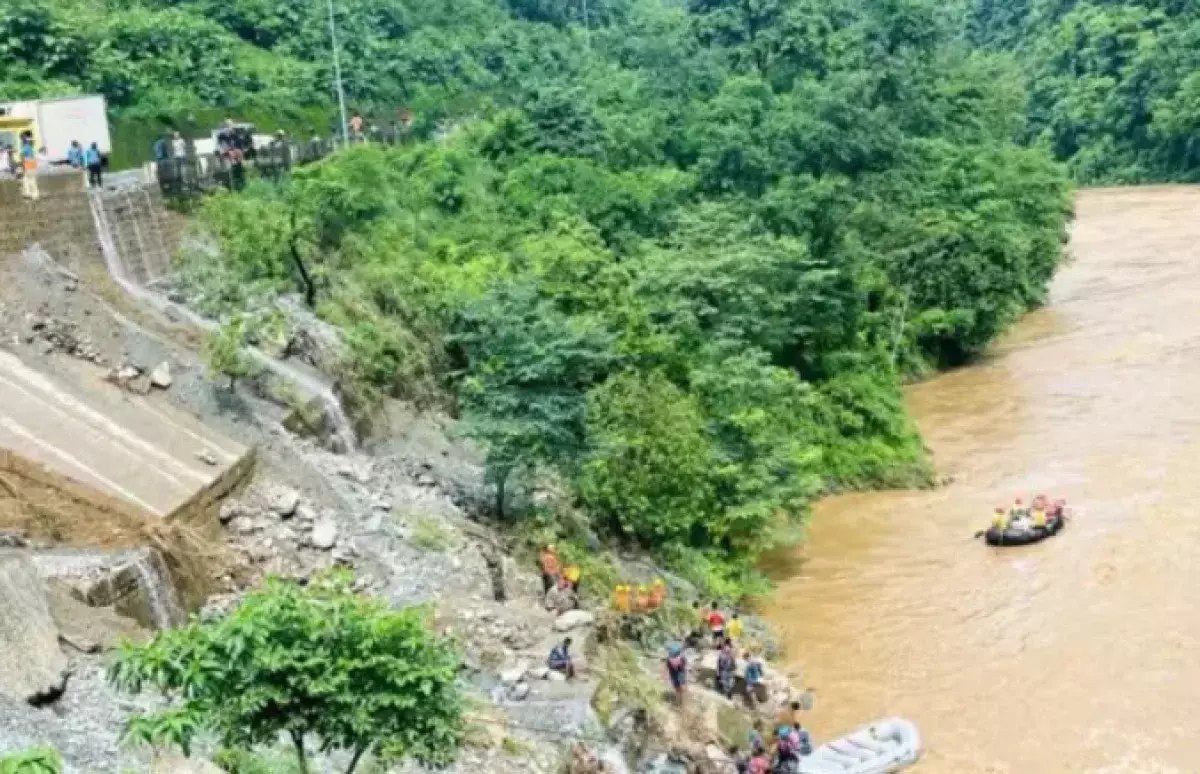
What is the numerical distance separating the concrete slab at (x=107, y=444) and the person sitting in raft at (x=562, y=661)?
5.04 metres

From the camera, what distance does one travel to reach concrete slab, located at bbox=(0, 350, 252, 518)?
1852cm

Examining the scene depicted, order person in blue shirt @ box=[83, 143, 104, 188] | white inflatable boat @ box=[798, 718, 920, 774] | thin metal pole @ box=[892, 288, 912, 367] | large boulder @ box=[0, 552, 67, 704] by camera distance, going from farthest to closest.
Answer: thin metal pole @ box=[892, 288, 912, 367]
person in blue shirt @ box=[83, 143, 104, 188]
white inflatable boat @ box=[798, 718, 920, 774]
large boulder @ box=[0, 552, 67, 704]

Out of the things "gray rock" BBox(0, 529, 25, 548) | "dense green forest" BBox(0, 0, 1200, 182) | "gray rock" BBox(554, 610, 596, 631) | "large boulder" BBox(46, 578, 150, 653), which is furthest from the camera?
"dense green forest" BBox(0, 0, 1200, 182)

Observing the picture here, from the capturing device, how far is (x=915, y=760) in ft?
64.9

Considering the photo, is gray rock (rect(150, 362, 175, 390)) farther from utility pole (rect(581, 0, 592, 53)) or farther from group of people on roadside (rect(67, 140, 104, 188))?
utility pole (rect(581, 0, 592, 53))

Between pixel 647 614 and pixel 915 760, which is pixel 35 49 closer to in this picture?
pixel 647 614

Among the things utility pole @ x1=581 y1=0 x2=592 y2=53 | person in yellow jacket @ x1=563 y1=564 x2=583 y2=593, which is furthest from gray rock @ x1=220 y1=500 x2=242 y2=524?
utility pole @ x1=581 y1=0 x2=592 y2=53

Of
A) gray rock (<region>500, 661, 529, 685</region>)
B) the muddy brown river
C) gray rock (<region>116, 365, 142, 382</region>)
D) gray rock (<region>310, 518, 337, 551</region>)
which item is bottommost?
the muddy brown river

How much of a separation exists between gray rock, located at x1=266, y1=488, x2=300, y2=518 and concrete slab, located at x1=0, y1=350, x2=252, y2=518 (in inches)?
23.3

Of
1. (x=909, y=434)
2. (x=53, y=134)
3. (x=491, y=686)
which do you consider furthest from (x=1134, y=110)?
(x=491, y=686)

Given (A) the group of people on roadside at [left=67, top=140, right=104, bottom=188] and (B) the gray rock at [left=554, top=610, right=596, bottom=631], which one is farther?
(A) the group of people on roadside at [left=67, top=140, right=104, bottom=188]

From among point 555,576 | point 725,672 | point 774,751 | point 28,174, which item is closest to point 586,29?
point 28,174

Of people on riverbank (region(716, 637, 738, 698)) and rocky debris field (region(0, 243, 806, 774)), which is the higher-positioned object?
rocky debris field (region(0, 243, 806, 774))

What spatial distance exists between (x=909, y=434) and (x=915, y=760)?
15.6m
